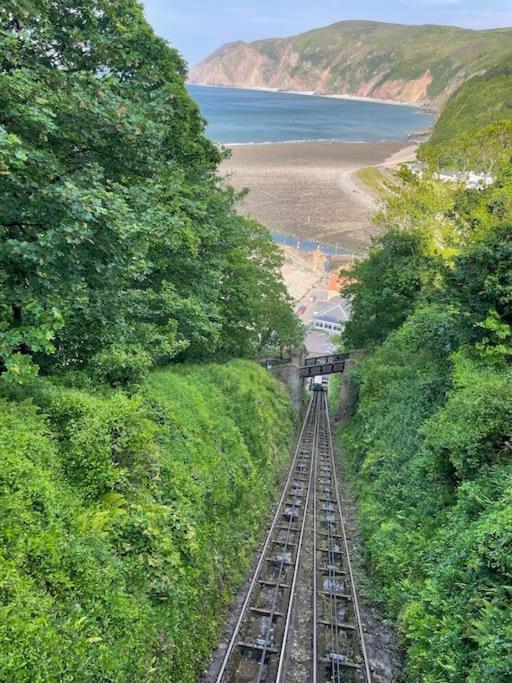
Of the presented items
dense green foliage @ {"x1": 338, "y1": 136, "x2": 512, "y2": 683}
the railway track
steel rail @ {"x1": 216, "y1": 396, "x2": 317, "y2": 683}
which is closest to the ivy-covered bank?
steel rail @ {"x1": 216, "y1": 396, "x2": 317, "y2": 683}

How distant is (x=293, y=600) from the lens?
10.8 m

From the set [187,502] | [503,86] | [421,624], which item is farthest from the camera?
[503,86]

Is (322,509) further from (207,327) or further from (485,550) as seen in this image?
(485,550)

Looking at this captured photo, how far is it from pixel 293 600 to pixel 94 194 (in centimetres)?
960

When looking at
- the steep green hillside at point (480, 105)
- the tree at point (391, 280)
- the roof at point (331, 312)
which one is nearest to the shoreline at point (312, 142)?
the steep green hillside at point (480, 105)

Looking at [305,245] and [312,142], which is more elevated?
[312,142]

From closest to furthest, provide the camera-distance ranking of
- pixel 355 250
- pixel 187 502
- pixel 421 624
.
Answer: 1. pixel 421 624
2. pixel 187 502
3. pixel 355 250

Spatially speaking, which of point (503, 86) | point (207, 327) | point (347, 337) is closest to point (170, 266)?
point (207, 327)

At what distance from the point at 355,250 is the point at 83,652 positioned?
6480cm

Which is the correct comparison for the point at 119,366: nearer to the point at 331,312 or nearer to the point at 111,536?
the point at 111,536

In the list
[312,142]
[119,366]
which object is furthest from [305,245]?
[312,142]

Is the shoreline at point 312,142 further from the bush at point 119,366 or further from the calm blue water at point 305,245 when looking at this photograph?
the bush at point 119,366

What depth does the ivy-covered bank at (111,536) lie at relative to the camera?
17.8 ft

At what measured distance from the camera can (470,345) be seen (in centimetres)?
1519
